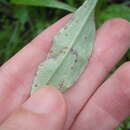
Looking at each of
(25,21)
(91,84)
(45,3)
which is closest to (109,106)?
(91,84)

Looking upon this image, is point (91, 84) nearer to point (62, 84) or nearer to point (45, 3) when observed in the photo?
point (62, 84)

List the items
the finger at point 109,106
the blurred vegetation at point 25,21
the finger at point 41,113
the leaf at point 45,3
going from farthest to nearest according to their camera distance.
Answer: the blurred vegetation at point 25,21 < the leaf at point 45,3 < the finger at point 109,106 < the finger at point 41,113

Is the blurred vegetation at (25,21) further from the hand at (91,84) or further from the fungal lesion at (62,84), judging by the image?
the fungal lesion at (62,84)

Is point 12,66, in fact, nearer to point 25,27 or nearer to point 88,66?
point 88,66

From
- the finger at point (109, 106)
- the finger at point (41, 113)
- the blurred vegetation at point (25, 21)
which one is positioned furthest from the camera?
the blurred vegetation at point (25, 21)

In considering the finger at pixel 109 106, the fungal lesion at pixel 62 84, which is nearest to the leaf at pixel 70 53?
A: the fungal lesion at pixel 62 84

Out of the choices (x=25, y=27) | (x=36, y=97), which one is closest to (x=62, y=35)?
(x=36, y=97)
